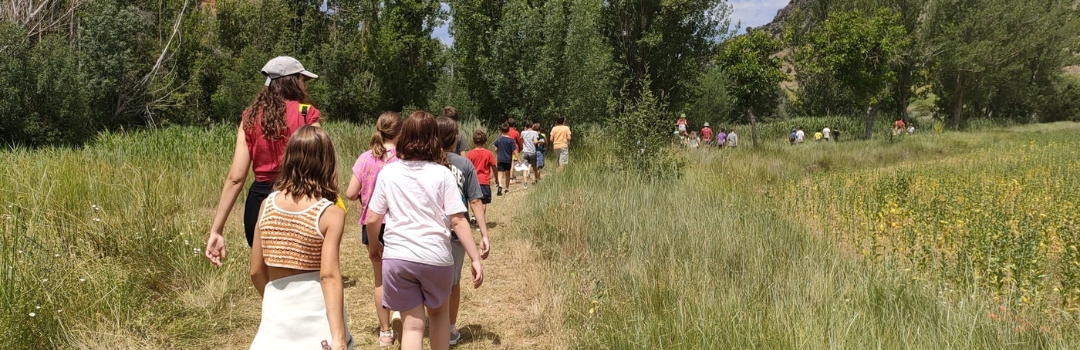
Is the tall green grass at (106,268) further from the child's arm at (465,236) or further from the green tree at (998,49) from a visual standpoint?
the green tree at (998,49)

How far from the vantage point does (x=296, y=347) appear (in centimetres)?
240

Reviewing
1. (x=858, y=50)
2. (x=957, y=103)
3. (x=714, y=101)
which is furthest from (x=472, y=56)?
(x=957, y=103)

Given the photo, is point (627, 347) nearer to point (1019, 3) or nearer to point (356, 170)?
point (356, 170)

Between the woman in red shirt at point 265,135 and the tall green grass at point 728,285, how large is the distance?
2105 mm

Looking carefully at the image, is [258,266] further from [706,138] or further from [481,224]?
[706,138]

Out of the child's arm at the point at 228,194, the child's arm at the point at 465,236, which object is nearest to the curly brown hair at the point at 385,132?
the child's arm at the point at 228,194

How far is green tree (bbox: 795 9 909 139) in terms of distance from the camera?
84.7ft

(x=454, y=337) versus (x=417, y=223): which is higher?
(x=417, y=223)

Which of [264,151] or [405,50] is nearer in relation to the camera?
[264,151]

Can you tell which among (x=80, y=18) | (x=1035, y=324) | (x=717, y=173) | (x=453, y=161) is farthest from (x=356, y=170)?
(x=80, y=18)

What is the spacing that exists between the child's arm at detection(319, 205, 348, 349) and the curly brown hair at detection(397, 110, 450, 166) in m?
0.69

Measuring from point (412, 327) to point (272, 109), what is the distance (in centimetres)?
135

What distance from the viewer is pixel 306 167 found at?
2.54m

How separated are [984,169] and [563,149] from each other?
31.3 ft
